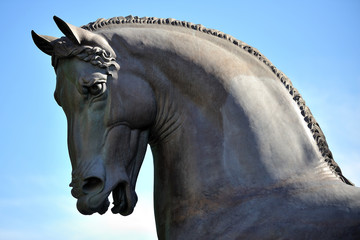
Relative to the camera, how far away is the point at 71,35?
369cm

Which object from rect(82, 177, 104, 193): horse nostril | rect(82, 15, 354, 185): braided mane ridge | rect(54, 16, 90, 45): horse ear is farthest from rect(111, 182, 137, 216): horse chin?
rect(82, 15, 354, 185): braided mane ridge

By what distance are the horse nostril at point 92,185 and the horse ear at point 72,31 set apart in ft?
2.96

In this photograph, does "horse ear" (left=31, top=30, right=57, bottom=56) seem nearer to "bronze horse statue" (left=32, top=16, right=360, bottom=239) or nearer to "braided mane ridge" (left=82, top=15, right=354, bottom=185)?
"bronze horse statue" (left=32, top=16, right=360, bottom=239)

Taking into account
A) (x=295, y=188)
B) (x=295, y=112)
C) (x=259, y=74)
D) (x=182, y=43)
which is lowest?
(x=295, y=188)

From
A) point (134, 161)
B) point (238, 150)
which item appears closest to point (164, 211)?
point (134, 161)

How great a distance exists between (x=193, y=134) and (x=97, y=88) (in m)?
0.68

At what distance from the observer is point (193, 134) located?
3.55m

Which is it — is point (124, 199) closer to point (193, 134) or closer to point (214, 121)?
point (193, 134)

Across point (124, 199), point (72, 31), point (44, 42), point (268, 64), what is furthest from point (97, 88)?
point (268, 64)

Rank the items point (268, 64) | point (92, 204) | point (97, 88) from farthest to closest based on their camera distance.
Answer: point (268, 64)
point (97, 88)
point (92, 204)

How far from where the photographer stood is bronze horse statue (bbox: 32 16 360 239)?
3.33m

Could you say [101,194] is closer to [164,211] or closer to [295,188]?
[164,211]

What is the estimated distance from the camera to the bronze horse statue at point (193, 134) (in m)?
3.33

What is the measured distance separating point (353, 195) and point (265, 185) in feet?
1.69
